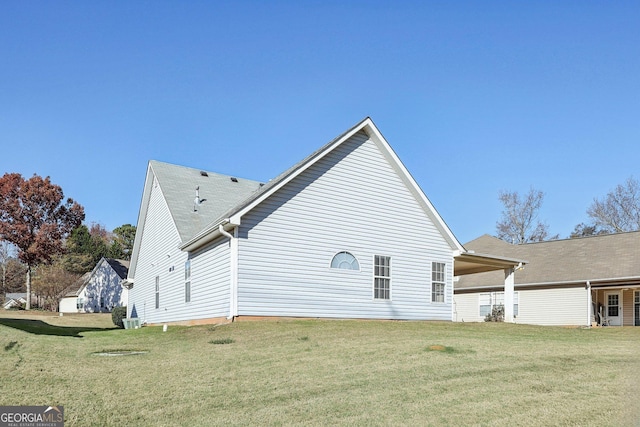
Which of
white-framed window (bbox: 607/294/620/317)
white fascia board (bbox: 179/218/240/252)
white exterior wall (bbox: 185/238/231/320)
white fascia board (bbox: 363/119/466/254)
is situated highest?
white fascia board (bbox: 363/119/466/254)

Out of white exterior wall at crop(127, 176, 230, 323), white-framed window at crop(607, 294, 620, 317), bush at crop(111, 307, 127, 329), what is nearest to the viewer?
white exterior wall at crop(127, 176, 230, 323)

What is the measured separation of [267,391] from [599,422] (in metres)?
4.21

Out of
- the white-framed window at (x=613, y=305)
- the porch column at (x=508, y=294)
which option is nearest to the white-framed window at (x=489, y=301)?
the white-framed window at (x=613, y=305)

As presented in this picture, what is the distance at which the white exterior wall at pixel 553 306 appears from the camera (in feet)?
90.3

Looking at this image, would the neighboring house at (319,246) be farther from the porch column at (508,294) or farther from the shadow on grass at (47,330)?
the shadow on grass at (47,330)

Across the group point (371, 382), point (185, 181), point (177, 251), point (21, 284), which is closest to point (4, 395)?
point (371, 382)

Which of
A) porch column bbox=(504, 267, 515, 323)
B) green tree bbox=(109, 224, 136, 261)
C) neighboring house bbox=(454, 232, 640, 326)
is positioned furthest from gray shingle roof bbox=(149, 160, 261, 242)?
green tree bbox=(109, 224, 136, 261)

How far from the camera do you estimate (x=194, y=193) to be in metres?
22.8

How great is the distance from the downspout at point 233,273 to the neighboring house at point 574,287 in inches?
747

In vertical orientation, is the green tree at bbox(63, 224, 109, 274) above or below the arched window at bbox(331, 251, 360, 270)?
above

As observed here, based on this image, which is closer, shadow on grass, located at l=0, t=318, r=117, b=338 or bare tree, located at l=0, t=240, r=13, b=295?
shadow on grass, located at l=0, t=318, r=117, b=338

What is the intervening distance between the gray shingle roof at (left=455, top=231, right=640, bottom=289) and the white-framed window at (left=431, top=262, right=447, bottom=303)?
406 inches

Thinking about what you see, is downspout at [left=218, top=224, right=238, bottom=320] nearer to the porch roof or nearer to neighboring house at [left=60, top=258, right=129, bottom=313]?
the porch roof

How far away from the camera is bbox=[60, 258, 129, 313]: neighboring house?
47.9m
